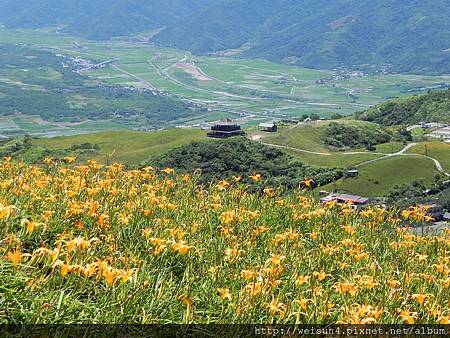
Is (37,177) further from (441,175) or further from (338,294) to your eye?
(441,175)

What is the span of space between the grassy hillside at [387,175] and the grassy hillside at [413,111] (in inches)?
2167

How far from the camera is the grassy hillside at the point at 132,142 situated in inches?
4033

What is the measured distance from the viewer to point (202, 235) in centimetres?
589

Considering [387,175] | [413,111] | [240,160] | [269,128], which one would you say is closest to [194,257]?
[387,175]

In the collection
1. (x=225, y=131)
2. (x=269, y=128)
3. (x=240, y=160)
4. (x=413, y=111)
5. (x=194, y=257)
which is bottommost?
(x=240, y=160)

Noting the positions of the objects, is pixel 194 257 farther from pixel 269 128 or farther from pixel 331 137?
pixel 269 128

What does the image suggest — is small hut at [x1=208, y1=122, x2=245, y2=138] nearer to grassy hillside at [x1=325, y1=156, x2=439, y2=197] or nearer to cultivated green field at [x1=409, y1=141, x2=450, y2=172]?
grassy hillside at [x1=325, y1=156, x2=439, y2=197]

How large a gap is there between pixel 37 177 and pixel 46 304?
3.88m

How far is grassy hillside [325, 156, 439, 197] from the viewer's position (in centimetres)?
7925

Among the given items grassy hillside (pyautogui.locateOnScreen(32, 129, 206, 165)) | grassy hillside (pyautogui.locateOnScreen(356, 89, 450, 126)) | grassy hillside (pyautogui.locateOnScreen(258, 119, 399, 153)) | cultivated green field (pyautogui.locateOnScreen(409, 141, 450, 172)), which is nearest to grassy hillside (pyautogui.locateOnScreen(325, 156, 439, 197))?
cultivated green field (pyautogui.locateOnScreen(409, 141, 450, 172))

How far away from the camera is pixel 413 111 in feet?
491

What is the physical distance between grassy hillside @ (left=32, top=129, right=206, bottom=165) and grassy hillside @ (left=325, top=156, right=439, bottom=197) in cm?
3454

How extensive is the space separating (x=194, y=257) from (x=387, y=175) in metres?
83.8

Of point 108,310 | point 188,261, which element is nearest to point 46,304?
point 108,310
